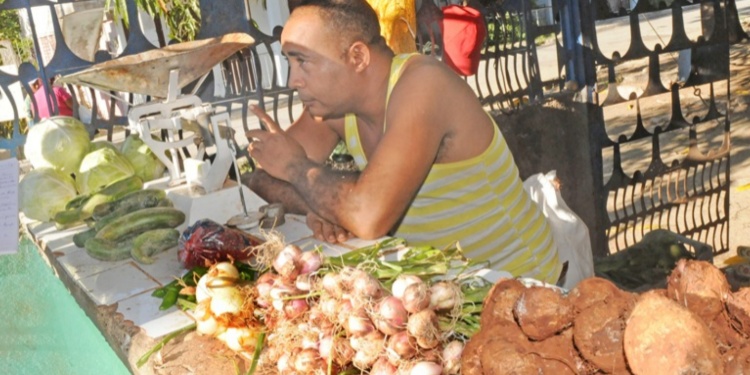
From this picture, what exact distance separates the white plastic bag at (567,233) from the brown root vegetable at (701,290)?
66.3 inches

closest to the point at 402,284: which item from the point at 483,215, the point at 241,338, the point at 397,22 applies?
the point at 241,338

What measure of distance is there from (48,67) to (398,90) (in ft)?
7.45

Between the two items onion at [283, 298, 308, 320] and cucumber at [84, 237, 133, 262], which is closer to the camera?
onion at [283, 298, 308, 320]

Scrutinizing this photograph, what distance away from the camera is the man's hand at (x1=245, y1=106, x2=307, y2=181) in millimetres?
2688

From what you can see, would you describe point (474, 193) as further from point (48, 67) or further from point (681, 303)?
point (48, 67)

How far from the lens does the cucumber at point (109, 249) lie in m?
2.78

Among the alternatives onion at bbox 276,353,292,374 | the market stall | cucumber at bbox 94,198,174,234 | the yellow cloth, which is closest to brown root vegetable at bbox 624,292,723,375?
the market stall

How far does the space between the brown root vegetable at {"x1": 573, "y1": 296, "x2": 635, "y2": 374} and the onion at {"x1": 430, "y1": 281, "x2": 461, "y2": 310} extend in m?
0.43

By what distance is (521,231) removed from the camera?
277 cm

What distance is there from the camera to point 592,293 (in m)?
1.31

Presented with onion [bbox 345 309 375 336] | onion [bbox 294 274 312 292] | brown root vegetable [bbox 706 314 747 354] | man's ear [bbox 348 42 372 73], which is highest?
man's ear [bbox 348 42 372 73]

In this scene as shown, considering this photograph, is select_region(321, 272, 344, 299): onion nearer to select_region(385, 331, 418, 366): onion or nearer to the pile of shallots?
the pile of shallots

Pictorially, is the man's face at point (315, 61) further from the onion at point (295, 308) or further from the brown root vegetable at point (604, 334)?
the brown root vegetable at point (604, 334)

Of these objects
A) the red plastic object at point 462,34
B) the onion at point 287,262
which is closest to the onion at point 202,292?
the onion at point 287,262
